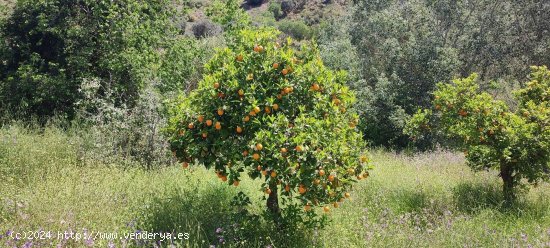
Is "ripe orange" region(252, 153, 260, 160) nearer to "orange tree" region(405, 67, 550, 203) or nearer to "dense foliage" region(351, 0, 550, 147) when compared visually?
"orange tree" region(405, 67, 550, 203)

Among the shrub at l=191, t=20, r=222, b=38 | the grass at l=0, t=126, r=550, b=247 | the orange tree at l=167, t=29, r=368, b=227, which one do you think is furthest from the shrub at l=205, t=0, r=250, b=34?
the shrub at l=191, t=20, r=222, b=38

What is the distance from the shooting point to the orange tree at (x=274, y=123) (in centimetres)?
355

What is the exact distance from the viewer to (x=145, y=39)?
30.5 feet

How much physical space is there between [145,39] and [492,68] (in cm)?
1321

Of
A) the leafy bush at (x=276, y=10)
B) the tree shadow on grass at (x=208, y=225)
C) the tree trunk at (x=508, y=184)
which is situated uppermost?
the leafy bush at (x=276, y=10)

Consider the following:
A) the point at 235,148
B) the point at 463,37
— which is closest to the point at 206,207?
the point at 235,148

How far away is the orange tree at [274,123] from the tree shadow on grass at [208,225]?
10.5 inches

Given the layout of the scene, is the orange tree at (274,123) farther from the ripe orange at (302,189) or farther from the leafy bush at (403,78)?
the leafy bush at (403,78)

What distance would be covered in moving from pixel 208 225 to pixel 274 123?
169 centimetres

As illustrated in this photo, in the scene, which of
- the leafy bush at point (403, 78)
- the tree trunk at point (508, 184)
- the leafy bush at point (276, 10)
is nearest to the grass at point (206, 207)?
the tree trunk at point (508, 184)

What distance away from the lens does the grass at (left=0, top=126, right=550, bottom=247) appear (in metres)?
4.28

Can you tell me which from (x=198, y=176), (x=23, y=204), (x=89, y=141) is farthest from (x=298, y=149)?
(x=89, y=141)

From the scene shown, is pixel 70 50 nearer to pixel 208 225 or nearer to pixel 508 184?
pixel 208 225

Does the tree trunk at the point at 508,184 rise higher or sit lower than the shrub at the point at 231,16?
lower
